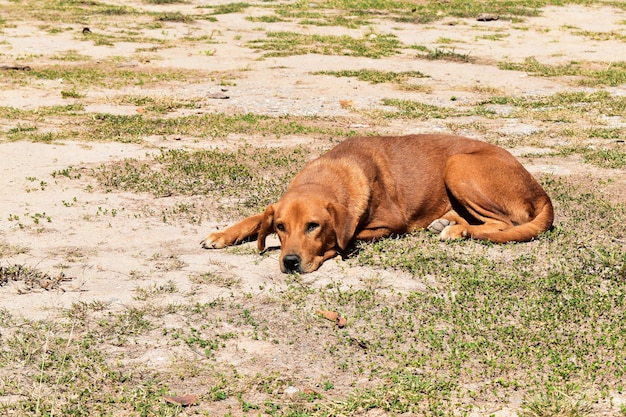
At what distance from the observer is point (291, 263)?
240 inches

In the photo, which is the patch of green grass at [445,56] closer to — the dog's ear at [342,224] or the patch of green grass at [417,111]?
the patch of green grass at [417,111]

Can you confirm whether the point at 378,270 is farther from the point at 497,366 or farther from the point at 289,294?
the point at 497,366

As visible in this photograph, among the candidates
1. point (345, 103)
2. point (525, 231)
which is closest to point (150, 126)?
point (345, 103)

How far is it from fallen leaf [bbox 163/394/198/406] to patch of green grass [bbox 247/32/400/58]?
12.8m

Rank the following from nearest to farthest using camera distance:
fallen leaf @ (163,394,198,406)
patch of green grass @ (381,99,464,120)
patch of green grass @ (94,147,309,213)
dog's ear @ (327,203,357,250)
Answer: fallen leaf @ (163,394,198,406)
dog's ear @ (327,203,357,250)
patch of green grass @ (94,147,309,213)
patch of green grass @ (381,99,464,120)

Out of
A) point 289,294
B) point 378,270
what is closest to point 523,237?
point 378,270

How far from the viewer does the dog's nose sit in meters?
6.09

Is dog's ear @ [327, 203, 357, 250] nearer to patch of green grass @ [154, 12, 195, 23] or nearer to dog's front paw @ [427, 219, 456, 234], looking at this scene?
dog's front paw @ [427, 219, 456, 234]

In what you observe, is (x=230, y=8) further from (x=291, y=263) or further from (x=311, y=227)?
(x=291, y=263)

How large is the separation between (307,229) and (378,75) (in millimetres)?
8820

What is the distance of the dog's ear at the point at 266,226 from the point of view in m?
6.44

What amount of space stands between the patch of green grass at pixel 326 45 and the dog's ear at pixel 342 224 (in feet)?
35.0

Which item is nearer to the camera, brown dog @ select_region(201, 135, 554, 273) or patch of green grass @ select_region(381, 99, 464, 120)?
brown dog @ select_region(201, 135, 554, 273)

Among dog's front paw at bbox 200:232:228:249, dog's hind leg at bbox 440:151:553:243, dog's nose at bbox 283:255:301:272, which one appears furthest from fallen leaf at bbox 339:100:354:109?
dog's nose at bbox 283:255:301:272
